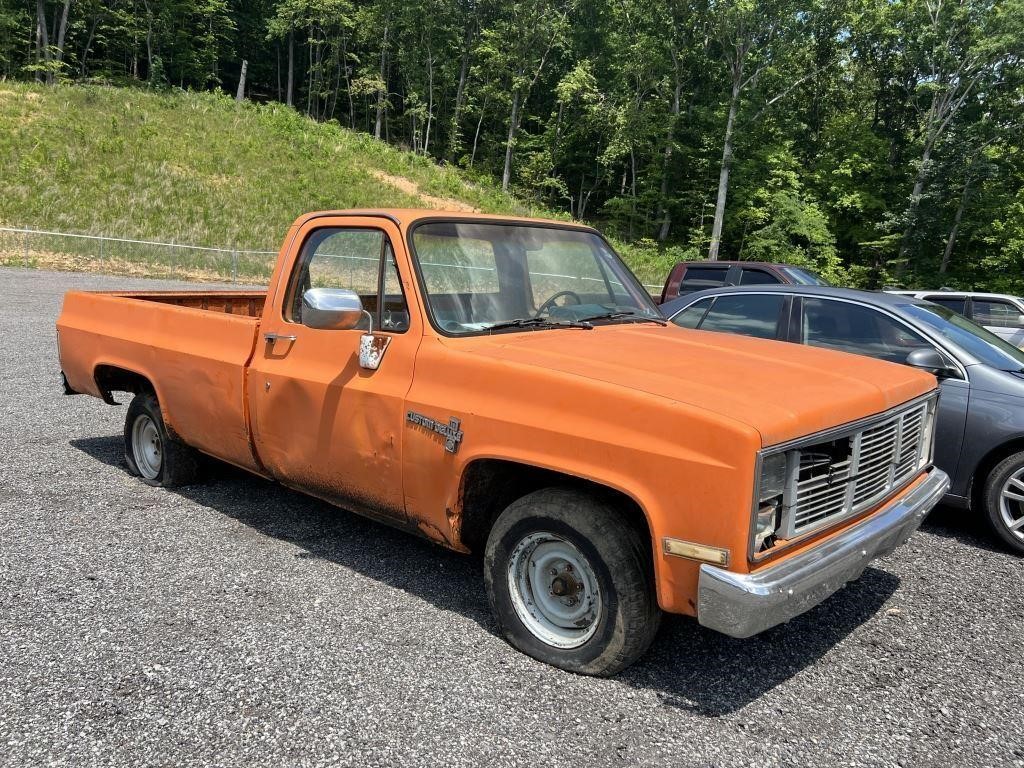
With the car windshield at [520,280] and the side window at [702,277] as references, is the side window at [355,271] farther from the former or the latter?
the side window at [702,277]

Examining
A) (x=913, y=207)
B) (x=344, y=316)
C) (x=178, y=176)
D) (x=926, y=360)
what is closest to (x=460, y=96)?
(x=178, y=176)

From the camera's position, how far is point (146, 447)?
18.4 feet

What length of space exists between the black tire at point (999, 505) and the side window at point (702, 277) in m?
7.80

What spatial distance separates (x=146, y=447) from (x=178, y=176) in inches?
1220

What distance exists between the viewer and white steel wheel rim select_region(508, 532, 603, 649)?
311cm

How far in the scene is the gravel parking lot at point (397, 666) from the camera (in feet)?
8.91

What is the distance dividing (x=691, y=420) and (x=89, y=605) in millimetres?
2992

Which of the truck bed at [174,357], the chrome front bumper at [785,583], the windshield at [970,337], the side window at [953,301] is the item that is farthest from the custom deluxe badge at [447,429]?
the side window at [953,301]

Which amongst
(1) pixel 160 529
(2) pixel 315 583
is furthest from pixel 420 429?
(1) pixel 160 529

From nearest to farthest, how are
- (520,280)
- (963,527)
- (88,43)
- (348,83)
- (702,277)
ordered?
1. (520,280)
2. (963,527)
3. (702,277)
4. (88,43)
5. (348,83)

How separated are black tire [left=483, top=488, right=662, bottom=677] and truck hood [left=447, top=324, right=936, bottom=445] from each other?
1.74 ft

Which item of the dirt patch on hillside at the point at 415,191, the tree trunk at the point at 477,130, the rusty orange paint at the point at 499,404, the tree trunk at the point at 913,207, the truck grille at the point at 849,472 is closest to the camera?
the rusty orange paint at the point at 499,404

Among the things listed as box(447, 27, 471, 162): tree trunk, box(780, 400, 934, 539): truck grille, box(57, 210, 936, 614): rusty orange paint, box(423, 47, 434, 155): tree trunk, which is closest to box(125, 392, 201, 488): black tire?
box(57, 210, 936, 614): rusty orange paint

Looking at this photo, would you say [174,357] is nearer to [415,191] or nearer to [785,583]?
[785,583]
